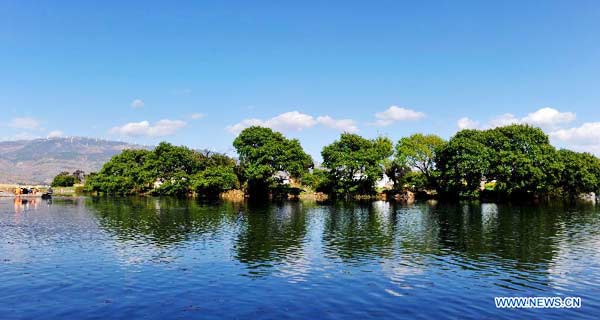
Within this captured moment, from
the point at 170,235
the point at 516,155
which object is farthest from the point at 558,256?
Answer: the point at 516,155

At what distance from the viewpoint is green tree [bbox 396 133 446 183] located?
14925cm

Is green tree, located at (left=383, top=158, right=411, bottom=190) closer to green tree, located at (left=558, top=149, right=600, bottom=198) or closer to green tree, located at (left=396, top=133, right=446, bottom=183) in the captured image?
green tree, located at (left=396, top=133, right=446, bottom=183)

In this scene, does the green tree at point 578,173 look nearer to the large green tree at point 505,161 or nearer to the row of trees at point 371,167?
the row of trees at point 371,167

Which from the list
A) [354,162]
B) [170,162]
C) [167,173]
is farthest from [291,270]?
[167,173]

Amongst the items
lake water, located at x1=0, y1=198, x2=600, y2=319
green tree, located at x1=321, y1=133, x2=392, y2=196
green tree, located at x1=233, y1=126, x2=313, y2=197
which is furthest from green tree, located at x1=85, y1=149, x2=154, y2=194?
lake water, located at x1=0, y1=198, x2=600, y2=319

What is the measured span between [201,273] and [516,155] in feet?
372

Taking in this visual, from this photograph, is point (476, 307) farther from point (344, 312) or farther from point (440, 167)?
point (440, 167)

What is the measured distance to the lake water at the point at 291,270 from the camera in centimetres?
2752

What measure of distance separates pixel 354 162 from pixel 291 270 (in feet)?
353

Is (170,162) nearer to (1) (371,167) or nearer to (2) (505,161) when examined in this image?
(1) (371,167)

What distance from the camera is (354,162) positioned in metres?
144

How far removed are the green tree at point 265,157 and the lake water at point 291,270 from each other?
81669 mm

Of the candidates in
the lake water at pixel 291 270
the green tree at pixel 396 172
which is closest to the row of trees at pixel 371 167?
the green tree at pixel 396 172

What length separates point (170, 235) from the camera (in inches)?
2307
